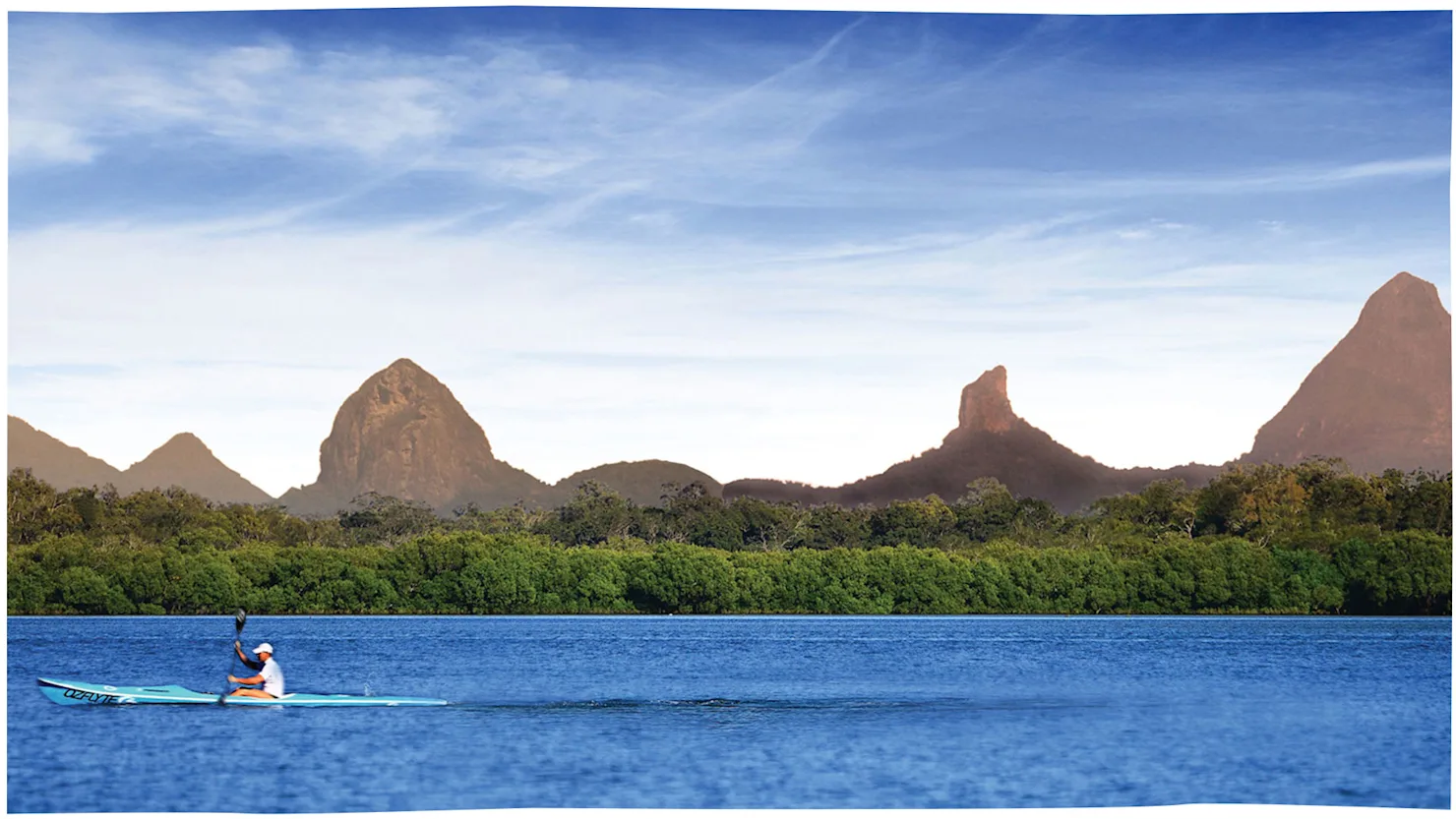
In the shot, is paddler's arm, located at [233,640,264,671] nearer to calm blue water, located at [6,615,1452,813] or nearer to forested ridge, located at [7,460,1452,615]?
calm blue water, located at [6,615,1452,813]

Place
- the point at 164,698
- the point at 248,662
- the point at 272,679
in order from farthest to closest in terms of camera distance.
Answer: the point at 164,698 < the point at 272,679 < the point at 248,662

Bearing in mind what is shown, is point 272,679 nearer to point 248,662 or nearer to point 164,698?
point 248,662

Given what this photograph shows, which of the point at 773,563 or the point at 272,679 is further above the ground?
the point at 773,563

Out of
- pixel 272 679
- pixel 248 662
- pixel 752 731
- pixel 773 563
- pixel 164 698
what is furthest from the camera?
pixel 773 563

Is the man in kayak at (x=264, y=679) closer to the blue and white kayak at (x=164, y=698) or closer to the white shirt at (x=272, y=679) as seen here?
the white shirt at (x=272, y=679)

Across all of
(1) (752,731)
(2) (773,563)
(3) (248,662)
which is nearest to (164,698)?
(3) (248,662)

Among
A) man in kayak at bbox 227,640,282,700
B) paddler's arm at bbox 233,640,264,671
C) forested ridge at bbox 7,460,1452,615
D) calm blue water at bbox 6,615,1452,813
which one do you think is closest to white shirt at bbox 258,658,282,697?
man in kayak at bbox 227,640,282,700

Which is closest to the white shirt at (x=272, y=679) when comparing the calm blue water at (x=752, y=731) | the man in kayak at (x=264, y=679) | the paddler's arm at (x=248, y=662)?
the man in kayak at (x=264, y=679)
